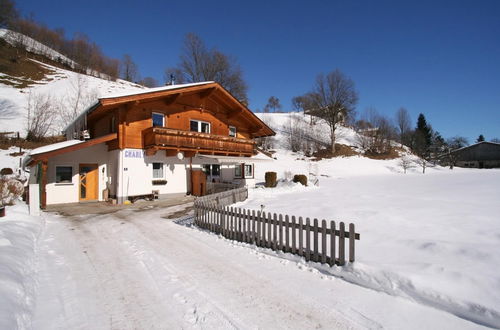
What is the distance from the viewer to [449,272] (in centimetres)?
431

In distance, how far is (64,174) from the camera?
1534 centimetres

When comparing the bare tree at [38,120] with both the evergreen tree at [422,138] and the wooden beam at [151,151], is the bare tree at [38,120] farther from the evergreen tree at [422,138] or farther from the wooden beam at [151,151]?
the evergreen tree at [422,138]

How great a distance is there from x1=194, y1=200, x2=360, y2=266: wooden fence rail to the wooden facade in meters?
9.02

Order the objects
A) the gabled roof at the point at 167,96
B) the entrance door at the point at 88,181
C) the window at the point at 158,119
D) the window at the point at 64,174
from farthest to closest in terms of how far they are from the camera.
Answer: the window at the point at 158,119 < the entrance door at the point at 88,181 < the window at the point at 64,174 < the gabled roof at the point at 167,96

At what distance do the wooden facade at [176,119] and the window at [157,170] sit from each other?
1.56 metres

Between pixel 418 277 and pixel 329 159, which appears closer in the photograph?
pixel 418 277

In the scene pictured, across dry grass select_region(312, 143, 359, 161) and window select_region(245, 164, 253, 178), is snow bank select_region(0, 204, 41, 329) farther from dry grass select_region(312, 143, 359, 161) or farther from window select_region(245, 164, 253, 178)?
dry grass select_region(312, 143, 359, 161)

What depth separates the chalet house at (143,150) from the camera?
15.2 metres

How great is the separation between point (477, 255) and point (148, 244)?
7.83 m

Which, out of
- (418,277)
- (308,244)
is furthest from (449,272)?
(308,244)

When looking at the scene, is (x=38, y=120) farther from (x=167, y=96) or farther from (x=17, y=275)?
(x=17, y=275)

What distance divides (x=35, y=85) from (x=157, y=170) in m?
42.8

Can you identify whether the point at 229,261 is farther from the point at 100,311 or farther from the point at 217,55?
the point at 217,55

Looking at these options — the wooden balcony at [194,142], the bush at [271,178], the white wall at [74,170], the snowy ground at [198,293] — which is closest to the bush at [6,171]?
the white wall at [74,170]
